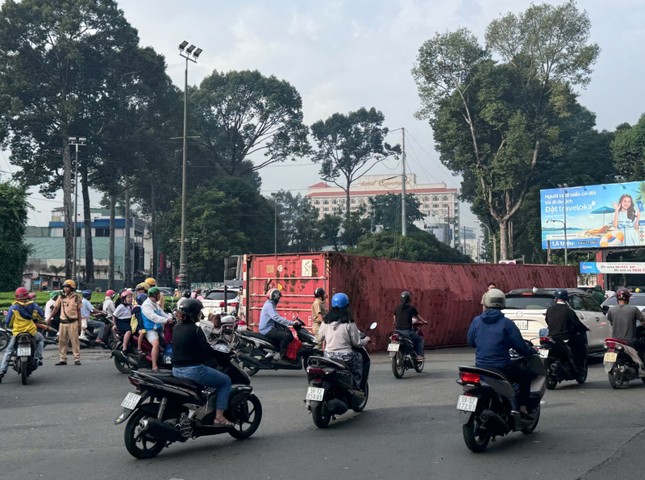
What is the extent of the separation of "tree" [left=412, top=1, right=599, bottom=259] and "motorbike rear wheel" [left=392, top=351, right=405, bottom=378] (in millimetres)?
40223

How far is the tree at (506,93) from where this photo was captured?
49938 millimetres

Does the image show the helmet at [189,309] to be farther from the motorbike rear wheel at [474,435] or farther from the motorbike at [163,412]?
the motorbike rear wheel at [474,435]

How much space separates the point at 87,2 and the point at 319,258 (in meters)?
40.0

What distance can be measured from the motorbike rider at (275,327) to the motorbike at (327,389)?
450 centimetres

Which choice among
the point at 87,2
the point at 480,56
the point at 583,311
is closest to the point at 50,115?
the point at 87,2

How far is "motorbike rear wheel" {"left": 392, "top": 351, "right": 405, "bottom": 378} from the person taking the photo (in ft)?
42.7

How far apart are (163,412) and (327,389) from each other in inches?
83.7

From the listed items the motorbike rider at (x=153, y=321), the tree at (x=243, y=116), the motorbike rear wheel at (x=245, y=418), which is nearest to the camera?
the motorbike rear wheel at (x=245, y=418)

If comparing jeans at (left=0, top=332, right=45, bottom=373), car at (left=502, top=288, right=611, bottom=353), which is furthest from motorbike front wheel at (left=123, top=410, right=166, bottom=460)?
car at (left=502, top=288, right=611, bottom=353)

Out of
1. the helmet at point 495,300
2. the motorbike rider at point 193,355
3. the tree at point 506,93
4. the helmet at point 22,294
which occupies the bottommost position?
the motorbike rider at point 193,355

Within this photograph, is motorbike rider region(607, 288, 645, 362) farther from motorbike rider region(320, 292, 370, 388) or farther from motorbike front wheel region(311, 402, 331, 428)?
motorbike front wheel region(311, 402, 331, 428)

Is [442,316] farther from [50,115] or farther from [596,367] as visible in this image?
[50,115]

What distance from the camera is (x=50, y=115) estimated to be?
48.9 metres

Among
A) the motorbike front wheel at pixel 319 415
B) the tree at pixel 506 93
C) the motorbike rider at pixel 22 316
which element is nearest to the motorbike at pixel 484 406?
the motorbike front wheel at pixel 319 415
